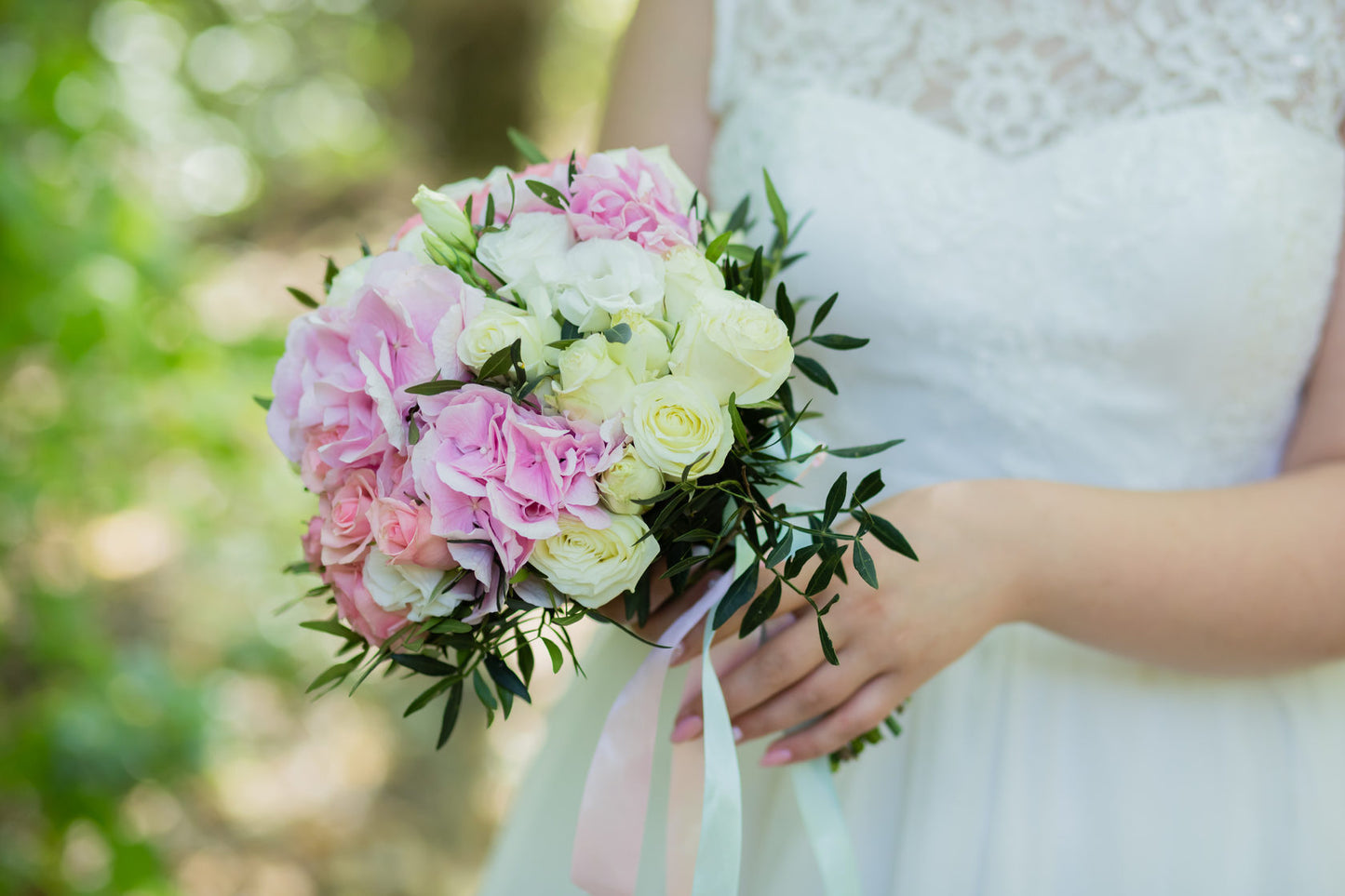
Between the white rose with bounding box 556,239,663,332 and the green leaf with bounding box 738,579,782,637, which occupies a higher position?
the white rose with bounding box 556,239,663,332

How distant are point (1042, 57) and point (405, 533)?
3.54ft

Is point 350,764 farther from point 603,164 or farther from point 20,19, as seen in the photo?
point 603,164

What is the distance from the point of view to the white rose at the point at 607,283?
0.80m

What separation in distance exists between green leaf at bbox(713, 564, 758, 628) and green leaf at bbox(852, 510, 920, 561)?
0.11 meters

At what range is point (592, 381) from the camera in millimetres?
779

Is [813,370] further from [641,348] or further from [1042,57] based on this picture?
[1042,57]

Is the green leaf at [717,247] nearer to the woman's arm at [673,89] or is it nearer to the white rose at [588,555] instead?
the white rose at [588,555]

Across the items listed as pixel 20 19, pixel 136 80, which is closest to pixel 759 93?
pixel 20 19

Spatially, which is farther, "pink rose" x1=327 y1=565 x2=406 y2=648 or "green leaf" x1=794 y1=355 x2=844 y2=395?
"green leaf" x1=794 y1=355 x2=844 y2=395

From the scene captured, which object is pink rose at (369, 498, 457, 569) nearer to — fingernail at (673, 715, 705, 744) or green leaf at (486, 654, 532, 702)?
green leaf at (486, 654, 532, 702)

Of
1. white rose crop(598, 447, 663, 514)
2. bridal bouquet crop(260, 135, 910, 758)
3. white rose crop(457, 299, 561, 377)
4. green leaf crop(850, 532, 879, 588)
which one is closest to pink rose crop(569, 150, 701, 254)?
bridal bouquet crop(260, 135, 910, 758)

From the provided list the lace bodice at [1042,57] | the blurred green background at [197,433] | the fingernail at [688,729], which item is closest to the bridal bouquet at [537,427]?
the fingernail at [688,729]

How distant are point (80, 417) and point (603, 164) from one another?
1.78 meters

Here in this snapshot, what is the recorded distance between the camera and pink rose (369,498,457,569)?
0.76 m
